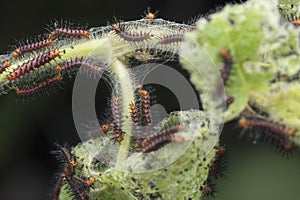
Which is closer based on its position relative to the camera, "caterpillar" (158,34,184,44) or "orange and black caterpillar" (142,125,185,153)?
"orange and black caterpillar" (142,125,185,153)

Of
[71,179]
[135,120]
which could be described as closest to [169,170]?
[135,120]

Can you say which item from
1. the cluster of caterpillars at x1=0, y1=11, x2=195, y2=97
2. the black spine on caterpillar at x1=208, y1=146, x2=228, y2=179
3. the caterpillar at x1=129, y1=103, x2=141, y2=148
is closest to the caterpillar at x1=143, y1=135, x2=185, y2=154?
the caterpillar at x1=129, y1=103, x2=141, y2=148

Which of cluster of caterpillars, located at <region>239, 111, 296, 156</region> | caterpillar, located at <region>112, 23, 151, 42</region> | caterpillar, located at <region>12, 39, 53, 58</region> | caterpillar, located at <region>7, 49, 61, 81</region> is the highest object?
caterpillar, located at <region>12, 39, 53, 58</region>

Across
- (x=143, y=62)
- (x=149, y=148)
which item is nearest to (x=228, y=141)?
(x=143, y=62)

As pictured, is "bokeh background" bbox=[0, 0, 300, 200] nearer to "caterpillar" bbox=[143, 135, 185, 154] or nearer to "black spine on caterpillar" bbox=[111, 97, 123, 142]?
"black spine on caterpillar" bbox=[111, 97, 123, 142]

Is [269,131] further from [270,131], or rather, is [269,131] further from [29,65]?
[29,65]
